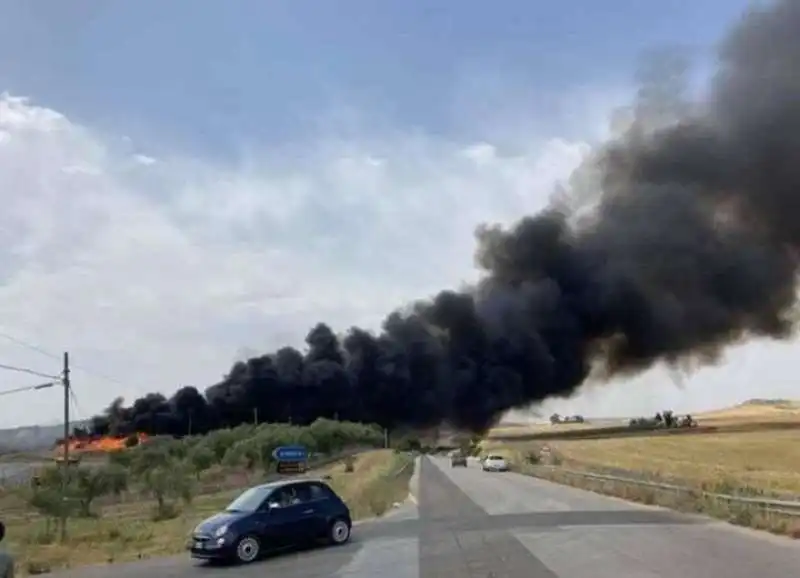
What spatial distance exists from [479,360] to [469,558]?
63.4 m

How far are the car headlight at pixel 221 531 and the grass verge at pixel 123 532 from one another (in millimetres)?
3680

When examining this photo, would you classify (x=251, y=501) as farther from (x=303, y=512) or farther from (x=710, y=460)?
(x=710, y=460)

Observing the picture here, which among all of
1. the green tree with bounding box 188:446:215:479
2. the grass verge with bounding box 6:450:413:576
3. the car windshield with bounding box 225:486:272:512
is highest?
the green tree with bounding box 188:446:215:479

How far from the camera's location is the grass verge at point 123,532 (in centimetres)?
2002

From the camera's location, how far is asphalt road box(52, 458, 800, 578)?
12688 millimetres

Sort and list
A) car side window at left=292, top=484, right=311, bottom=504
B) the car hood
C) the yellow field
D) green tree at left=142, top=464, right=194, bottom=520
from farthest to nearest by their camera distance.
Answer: green tree at left=142, top=464, right=194, bottom=520, the yellow field, car side window at left=292, top=484, right=311, bottom=504, the car hood

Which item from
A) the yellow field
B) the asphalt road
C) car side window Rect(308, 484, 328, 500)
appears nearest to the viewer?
the asphalt road

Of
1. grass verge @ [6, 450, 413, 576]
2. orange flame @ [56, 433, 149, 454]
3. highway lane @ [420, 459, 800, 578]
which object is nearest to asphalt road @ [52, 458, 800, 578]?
highway lane @ [420, 459, 800, 578]

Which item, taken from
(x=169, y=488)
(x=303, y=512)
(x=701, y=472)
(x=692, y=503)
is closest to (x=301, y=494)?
(x=303, y=512)

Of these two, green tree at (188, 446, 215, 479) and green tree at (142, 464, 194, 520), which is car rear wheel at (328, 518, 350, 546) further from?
green tree at (188, 446, 215, 479)

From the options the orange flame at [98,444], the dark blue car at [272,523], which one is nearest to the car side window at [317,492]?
the dark blue car at [272,523]

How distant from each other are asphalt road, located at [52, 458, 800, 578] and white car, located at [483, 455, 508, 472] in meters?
31.7

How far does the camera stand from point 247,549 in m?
16.5

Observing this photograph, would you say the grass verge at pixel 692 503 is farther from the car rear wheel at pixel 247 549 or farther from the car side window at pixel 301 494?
the car rear wheel at pixel 247 549
